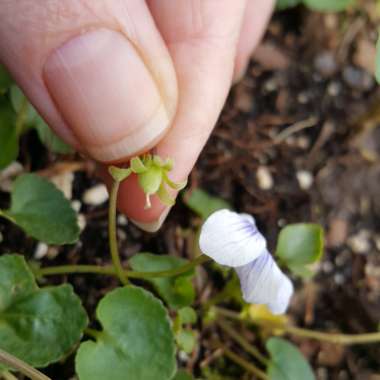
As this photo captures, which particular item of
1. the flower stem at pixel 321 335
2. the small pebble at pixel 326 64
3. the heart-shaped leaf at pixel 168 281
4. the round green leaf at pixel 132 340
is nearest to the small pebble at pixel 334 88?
the small pebble at pixel 326 64

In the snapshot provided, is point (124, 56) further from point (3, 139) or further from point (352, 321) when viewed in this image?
point (352, 321)

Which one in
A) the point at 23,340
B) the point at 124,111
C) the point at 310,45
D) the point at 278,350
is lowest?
the point at 278,350

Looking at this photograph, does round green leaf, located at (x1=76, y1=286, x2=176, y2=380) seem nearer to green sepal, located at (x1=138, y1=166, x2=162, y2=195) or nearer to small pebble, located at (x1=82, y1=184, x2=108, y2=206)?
green sepal, located at (x1=138, y1=166, x2=162, y2=195)

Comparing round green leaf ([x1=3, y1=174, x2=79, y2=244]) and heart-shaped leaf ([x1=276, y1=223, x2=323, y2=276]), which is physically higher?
round green leaf ([x1=3, y1=174, x2=79, y2=244])

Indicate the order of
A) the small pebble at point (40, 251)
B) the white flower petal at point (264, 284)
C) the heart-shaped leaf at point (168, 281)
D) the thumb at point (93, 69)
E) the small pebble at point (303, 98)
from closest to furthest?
the thumb at point (93, 69) → the white flower petal at point (264, 284) → the heart-shaped leaf at point (168, 281) → the small pebble at point (40, 251) → the small pebble at point (303, 98)

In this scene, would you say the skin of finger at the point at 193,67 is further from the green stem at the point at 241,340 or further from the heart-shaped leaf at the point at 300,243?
the green stem at the point at 241,340

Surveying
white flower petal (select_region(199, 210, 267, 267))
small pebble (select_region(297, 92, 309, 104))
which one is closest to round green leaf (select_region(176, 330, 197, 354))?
white flower petal (select_region(199, 210, 267, 267))

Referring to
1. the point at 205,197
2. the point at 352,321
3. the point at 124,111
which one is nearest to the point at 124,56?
the point at 124,111
